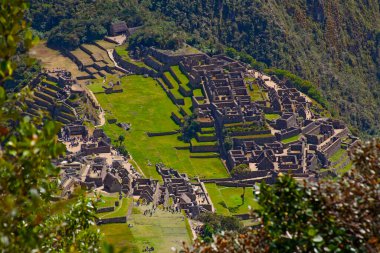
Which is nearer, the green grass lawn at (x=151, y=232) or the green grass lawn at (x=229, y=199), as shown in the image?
the green grass lawn at (x=151, y=232)

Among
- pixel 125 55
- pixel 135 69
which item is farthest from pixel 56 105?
pixel 125 55

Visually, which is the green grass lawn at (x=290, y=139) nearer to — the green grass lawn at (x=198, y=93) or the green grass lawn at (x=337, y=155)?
the green grass lawn at (x=337, y=155)

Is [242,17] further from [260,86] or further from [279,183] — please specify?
[279,183]

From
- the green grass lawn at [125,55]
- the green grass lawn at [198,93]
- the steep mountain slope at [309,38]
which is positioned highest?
the green grass lawn at [198,93]

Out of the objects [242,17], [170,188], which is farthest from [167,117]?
[242,17]

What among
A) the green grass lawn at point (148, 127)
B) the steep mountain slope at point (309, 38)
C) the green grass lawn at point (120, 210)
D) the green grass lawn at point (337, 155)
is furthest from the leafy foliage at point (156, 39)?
the green grass lawn at point (120, 210)

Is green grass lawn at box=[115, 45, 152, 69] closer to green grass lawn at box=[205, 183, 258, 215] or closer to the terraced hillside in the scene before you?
the terraced hillside
